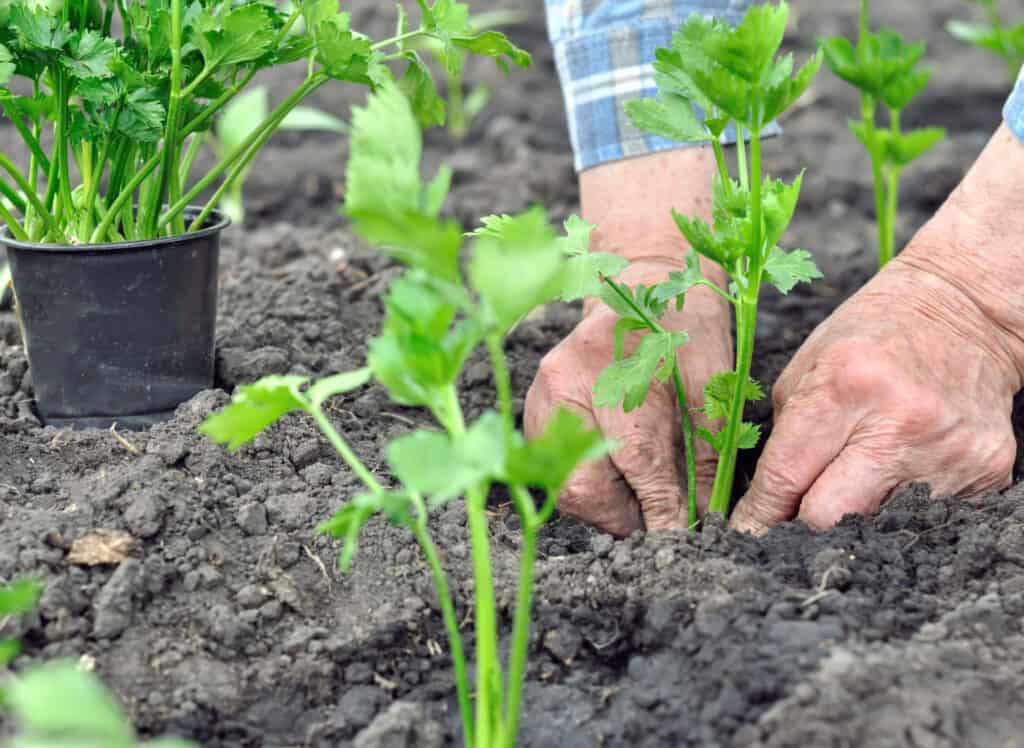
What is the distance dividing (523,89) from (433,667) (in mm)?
3302

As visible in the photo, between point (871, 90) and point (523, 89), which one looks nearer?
point (871, 90)

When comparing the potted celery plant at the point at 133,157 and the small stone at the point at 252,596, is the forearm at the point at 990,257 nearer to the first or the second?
the potted celery plant at the point at 133,157

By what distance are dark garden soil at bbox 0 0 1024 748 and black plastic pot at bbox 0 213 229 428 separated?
70 mm

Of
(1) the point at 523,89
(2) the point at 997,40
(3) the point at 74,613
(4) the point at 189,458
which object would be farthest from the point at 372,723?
(1) the point at 523,89

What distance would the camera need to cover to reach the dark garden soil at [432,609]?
119 cm

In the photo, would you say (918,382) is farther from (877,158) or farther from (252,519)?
(252,519)

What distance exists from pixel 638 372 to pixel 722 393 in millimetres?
117

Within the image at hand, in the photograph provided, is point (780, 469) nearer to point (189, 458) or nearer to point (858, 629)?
point (858, 629)

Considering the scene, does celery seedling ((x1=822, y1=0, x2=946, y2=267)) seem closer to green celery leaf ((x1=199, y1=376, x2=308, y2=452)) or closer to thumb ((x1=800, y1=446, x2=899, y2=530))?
thumb ((x1=800, y1=446, x2=899, y2=530))

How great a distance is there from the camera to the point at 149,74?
1.50 meters

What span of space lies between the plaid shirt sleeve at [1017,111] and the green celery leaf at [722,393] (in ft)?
1.79

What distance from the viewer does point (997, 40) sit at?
8.40 feet

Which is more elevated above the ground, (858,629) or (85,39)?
(85,39)

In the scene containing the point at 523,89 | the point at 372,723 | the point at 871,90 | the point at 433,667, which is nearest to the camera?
the point at 372,723
